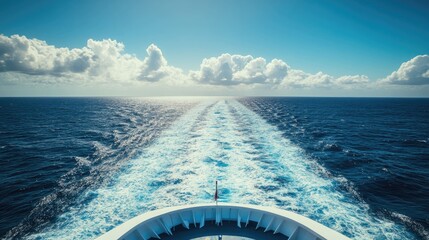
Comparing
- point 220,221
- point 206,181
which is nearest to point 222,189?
point 206,181

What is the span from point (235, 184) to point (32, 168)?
25116mm

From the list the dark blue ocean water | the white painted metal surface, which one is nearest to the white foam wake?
the dark blue ocean water

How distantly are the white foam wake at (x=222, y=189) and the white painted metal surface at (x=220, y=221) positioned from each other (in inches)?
203

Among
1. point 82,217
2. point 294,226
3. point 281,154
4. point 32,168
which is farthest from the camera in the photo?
point 281,154

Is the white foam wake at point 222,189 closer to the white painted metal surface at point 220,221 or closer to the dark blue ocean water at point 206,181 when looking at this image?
the dark blue ocean water at point 206,181

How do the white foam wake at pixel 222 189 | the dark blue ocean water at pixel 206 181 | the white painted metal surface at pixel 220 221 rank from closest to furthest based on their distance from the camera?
the white painted metal surface at pixel 220 221 < the white foam wake at pixel 222 189 < the dark blue ocean water at pixel 206 181

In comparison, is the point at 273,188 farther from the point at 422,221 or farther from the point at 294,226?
the point at 422,221

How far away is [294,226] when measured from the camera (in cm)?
1118

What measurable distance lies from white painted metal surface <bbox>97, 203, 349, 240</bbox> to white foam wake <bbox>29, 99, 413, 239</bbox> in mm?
5144

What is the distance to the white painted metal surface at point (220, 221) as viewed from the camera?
1038 cm

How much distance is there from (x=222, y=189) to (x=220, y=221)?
775 centimetres

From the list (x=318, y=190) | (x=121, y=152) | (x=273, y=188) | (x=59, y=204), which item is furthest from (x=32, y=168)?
(x=318, y=190)

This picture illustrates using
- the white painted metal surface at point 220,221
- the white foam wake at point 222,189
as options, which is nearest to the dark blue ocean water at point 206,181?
the white foam wake at point 222,189

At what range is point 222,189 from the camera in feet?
65.9
